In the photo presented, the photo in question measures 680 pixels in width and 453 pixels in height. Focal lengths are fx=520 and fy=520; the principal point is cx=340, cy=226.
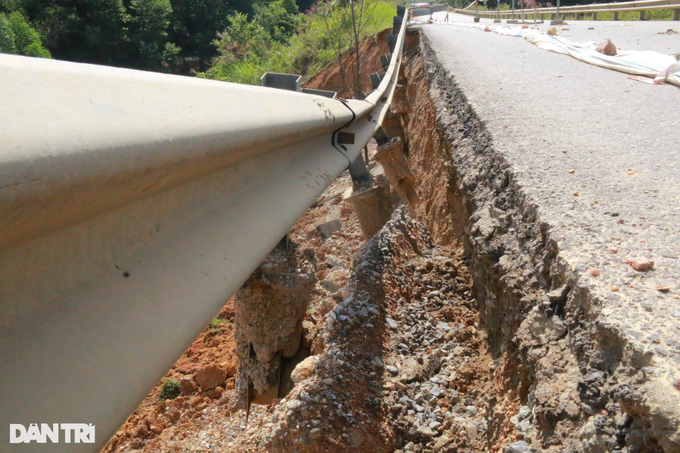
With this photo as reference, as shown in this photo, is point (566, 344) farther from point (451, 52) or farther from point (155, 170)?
point (451, 52)

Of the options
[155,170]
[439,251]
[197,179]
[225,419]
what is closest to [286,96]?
[197,179]

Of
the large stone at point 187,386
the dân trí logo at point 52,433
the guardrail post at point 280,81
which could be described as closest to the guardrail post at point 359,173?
the guardrail post at point 280,81

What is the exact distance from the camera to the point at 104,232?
1.04m

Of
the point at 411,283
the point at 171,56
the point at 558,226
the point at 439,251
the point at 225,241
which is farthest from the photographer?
the point at 171,56

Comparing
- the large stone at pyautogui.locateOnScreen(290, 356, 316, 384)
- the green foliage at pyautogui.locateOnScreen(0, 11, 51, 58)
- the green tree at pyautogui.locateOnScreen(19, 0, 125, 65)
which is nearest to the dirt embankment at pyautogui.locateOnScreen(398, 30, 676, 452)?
the large stone at pyautogui.locateOnScreen(290, 356, 316, 384)

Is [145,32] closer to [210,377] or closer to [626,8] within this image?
[626,8]

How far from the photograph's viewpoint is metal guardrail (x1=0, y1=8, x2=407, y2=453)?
2.58 ft

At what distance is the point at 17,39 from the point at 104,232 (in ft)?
84.6

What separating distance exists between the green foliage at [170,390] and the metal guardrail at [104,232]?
14.3ft

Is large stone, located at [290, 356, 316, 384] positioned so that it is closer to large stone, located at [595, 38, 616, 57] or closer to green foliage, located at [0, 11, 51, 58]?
large stone, located at [595, 38, 616, 57]

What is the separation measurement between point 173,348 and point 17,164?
0.56 metres

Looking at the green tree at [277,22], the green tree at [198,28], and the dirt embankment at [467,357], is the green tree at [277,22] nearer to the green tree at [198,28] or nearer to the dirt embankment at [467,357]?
the green tree at [198,28]

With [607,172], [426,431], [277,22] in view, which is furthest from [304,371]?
[277,22]

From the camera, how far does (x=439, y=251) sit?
3576 mm
